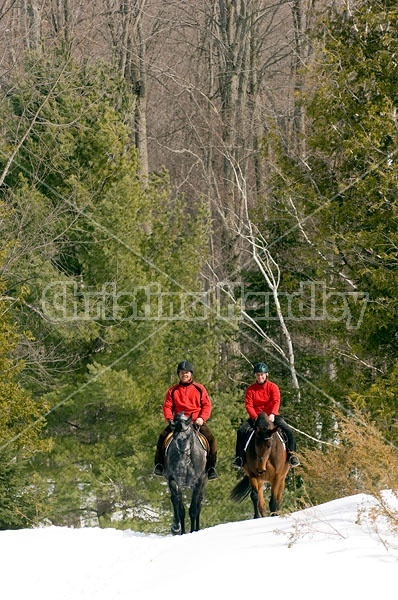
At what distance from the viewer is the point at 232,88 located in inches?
1507

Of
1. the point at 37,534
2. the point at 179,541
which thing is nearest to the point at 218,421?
the point at 37,534

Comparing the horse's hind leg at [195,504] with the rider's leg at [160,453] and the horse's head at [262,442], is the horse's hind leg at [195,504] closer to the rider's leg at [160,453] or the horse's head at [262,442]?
the rider's leg at [160,453]

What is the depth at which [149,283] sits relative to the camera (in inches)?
1075

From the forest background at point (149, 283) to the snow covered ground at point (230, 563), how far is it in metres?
9.66

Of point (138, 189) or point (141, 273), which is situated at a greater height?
point (138, 189)

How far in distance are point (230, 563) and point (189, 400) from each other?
5654 millimetres

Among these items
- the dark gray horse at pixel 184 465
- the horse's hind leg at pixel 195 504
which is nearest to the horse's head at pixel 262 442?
the dark gray horse at pixel 184 465

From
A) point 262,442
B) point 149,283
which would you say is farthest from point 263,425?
point 149,283

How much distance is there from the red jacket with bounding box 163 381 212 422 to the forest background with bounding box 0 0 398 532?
7.54 meters

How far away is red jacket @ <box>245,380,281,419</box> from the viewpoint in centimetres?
1510

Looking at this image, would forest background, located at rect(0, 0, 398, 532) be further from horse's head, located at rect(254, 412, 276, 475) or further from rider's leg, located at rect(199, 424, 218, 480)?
rider's leg, located at rect(199, 424, 218, 480)

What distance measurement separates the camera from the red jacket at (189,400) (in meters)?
14.4

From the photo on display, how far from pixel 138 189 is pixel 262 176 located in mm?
13011

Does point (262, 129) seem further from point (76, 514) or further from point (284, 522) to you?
point (284, 522)
